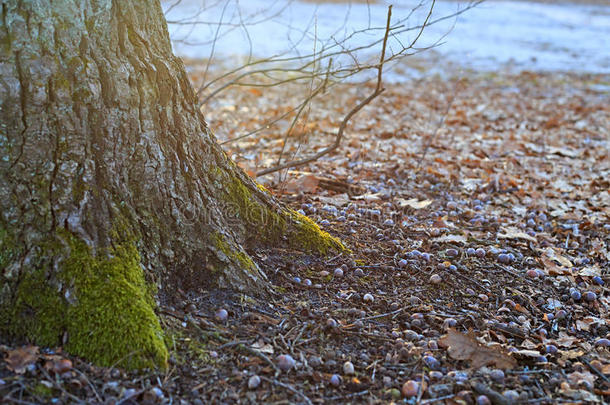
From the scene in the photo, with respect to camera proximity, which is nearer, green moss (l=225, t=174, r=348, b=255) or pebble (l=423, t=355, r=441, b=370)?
pebble (l=423, t=355, r=441, b=370)

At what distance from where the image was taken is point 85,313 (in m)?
2.29

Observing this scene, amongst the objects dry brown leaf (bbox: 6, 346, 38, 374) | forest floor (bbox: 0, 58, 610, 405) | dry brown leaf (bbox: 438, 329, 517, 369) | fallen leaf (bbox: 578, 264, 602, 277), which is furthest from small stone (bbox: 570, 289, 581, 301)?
dry brown leaf (bbox: 6, 346, 38, 374)

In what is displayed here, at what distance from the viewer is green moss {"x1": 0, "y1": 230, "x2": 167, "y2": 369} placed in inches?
88.6

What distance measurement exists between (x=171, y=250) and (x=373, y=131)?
16.7 ft

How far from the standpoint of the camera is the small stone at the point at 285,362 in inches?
93.9

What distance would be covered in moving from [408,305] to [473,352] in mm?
495

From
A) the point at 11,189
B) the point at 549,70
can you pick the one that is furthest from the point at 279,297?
the point at 549,70

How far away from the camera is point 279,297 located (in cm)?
290

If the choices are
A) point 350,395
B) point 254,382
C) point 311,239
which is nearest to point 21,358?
point 254,382

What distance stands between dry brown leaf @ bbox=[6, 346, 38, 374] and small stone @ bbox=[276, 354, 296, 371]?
1011mm

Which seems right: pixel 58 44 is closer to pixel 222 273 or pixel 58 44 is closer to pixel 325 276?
pixel 222 273

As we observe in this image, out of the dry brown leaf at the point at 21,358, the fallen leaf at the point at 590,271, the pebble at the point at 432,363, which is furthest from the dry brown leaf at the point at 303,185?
the dry brown leaf at the point at 21,358

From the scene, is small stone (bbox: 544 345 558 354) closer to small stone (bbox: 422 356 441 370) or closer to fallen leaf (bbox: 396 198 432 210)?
small stone (bbox: 422 356 441 370)

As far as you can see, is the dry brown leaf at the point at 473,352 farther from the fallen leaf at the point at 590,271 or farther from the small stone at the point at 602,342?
the fallen leaf at the point at 590,271
